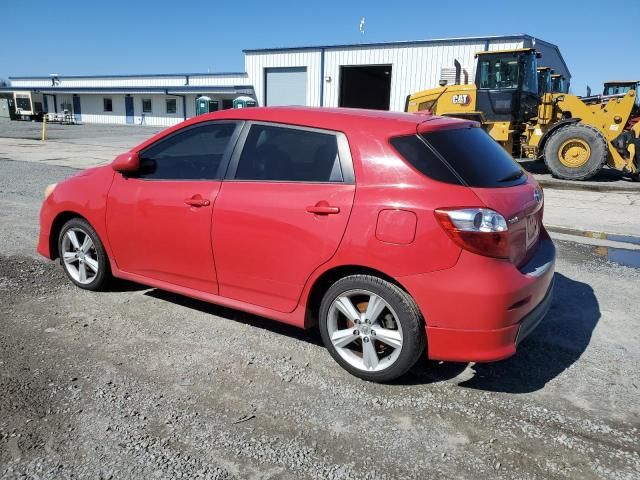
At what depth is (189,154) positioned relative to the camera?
12.4 ft

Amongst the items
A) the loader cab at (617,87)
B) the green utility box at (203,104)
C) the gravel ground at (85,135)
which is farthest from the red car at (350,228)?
the green utility box at (203,104)

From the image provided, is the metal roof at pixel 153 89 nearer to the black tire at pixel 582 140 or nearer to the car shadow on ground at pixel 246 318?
the black tire at pixel 582 140

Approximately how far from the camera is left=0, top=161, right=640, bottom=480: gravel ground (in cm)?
236

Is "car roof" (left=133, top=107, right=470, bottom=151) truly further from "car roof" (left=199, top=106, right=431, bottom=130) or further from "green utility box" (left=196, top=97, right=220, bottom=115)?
"green utility box" (left=196, top=97, right=220, bottom=115)

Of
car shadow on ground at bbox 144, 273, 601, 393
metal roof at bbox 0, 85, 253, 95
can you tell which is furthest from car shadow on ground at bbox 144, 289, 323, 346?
metal roof at bbox 0, 85, 253, 95

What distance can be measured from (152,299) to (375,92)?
32.2m

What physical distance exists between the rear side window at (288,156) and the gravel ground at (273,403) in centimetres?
121

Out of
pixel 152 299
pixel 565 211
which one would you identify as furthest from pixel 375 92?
pixel 152 299

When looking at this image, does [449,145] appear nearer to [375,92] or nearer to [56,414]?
[56,414]

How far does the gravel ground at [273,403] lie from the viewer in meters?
2.36

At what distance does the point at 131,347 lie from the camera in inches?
135

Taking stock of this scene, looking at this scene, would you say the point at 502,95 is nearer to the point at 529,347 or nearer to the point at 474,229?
the point at 529,347

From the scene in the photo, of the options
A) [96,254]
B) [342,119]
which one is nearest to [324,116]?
[342,119]

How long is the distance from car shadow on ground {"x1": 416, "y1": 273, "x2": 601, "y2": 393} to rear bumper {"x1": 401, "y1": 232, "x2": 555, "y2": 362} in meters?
0.42
